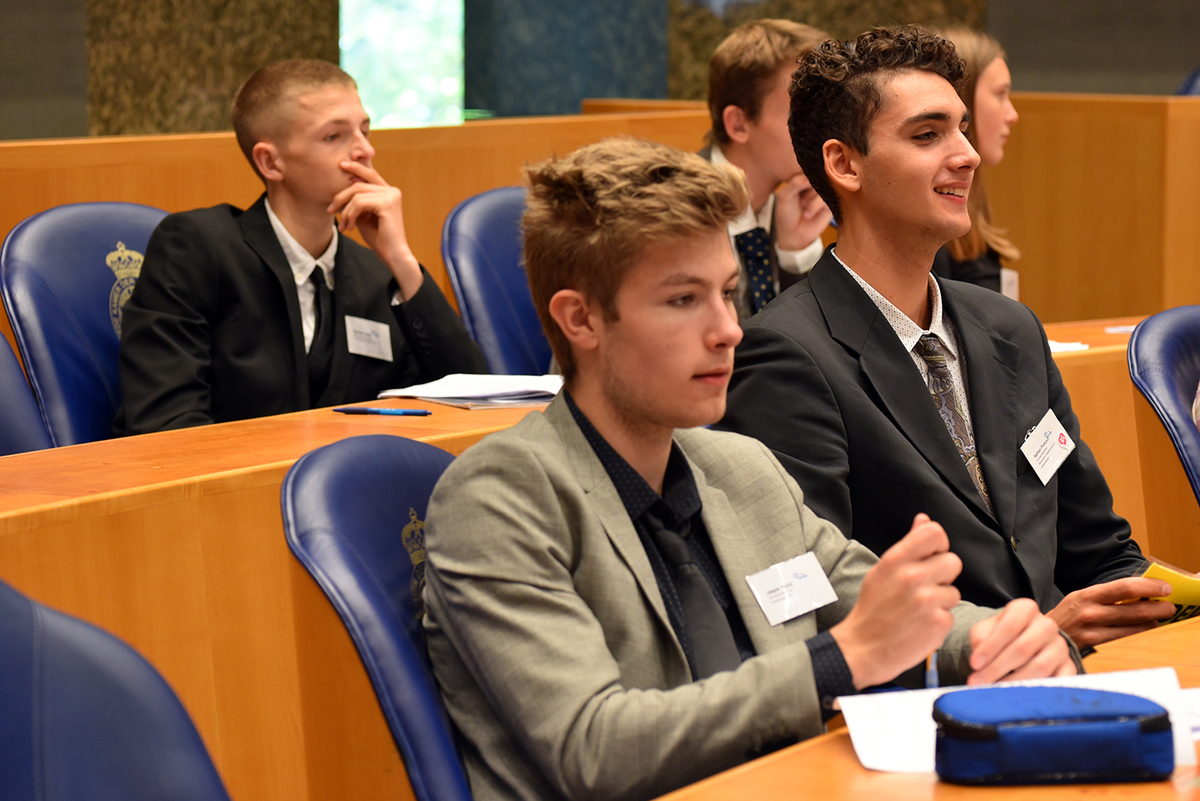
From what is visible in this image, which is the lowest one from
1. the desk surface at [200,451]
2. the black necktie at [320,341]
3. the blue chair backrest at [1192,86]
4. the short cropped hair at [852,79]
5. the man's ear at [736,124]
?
the black necktie at [320,341]

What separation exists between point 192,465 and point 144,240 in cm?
115

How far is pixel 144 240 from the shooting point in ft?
8.89

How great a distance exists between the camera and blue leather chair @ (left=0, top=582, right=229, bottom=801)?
0.82 metres

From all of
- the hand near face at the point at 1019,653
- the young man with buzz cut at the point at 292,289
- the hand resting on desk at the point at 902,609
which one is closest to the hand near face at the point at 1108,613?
the hand near face at the point at 1019,653

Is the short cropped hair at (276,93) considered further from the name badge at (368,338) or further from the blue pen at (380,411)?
the blue pen at (380,411)

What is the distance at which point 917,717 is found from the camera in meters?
1.07

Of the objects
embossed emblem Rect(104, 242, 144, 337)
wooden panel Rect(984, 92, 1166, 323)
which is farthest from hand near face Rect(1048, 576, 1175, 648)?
wooden panel Rect(984, 92, 1166, 323)

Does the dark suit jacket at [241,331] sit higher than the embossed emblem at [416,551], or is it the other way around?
the embossed emblem at [416,551]

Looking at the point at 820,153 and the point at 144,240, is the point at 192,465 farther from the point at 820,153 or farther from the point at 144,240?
the point at 144,240

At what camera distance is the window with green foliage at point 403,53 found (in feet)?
21.1

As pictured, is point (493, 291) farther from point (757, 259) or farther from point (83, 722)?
point (83, 722)

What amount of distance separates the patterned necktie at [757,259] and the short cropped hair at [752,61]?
29cm


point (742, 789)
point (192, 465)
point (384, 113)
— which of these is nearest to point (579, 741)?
point (742, 789)

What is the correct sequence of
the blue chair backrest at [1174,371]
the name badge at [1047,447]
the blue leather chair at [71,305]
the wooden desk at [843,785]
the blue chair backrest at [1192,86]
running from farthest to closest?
the blue chair backrest at [1192,86] < the blue leather chair at [71,305] < the blue chair backrest at [1174,371] < the name badge at [1047,447] < the wooden desk at [843,785]
